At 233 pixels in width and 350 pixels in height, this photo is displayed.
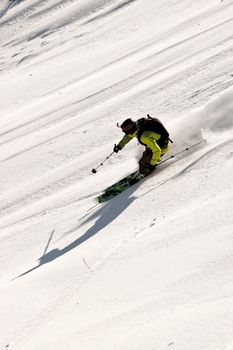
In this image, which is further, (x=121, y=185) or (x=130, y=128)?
(x=121, y=185)

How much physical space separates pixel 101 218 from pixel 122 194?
76 cm

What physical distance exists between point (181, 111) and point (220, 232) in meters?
6.05

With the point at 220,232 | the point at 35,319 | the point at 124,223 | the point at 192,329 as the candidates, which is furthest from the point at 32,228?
the point at 192,329

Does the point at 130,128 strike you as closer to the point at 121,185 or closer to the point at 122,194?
the point at 121,185

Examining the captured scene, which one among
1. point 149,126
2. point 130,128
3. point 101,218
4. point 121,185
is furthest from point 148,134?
point 101,218

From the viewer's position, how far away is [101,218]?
30.1 feet

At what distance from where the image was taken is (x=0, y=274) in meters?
8.86

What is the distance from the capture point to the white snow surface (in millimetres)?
5891

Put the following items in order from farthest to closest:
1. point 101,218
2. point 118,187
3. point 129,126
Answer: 1. point 118,187
2. point 129,126
3. point 101,218

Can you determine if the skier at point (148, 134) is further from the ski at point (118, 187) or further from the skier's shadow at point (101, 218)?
the skier's shadow at point (101, 218)

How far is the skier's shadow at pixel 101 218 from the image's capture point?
8.59m

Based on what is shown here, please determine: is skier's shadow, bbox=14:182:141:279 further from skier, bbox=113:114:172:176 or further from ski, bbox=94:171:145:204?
skier, bbox=113:114:172:176

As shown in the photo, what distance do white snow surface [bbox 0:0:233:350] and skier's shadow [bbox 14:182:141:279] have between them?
32 mm

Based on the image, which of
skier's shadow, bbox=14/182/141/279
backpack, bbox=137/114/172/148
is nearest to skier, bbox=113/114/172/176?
backpack, bbox=137/114/172/148
